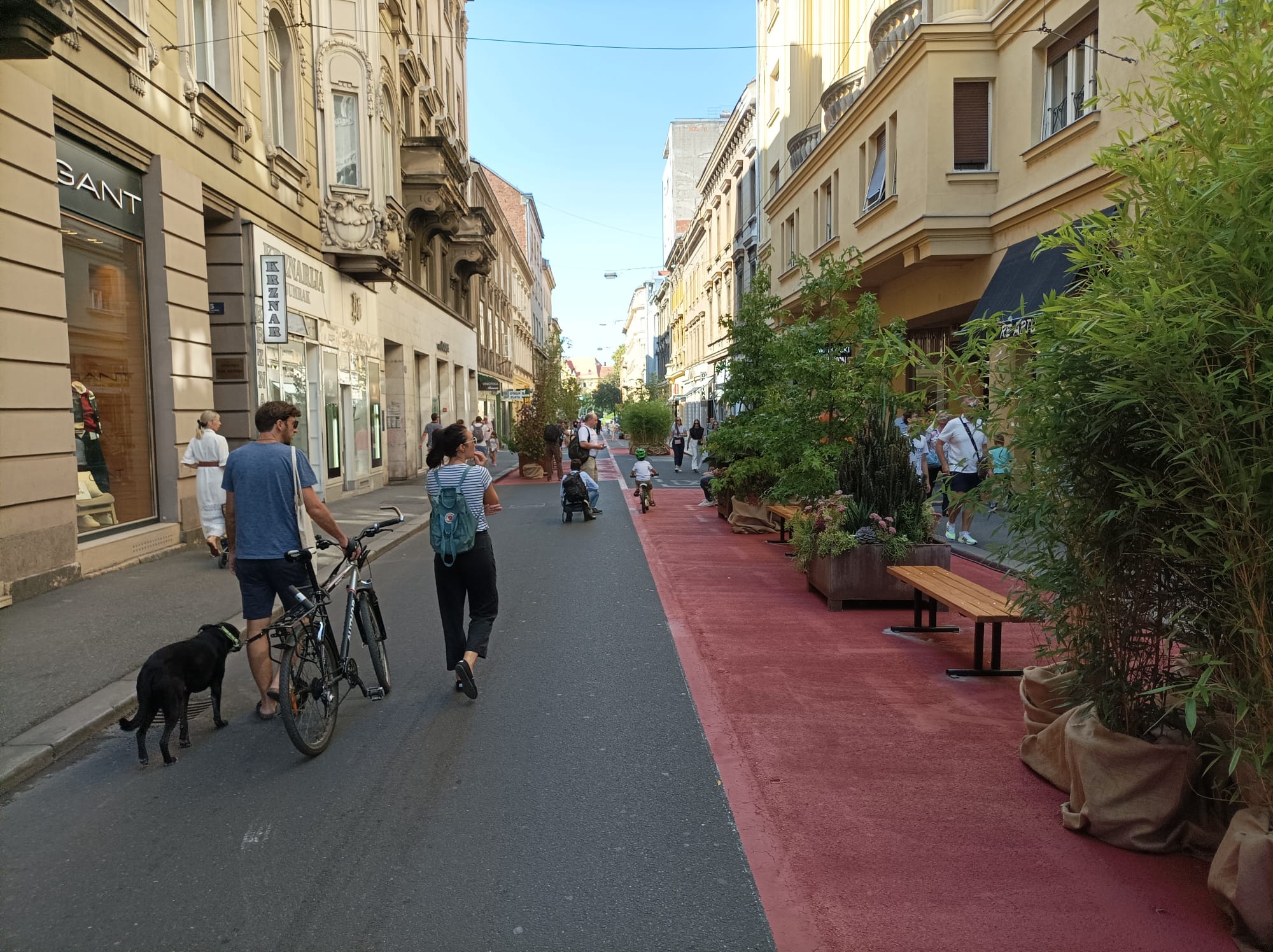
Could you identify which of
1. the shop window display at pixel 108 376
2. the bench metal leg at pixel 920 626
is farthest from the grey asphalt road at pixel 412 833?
the shop window display at pixel 108 376

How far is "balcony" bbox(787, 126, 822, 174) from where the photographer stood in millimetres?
24906

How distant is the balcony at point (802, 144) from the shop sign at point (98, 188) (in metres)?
17.5

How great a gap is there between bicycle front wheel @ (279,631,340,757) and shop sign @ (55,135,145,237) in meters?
6.88

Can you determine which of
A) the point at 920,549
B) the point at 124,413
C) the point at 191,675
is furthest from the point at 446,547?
the point at 124,413

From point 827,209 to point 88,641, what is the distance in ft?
65.3

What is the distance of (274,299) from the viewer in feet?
48.5

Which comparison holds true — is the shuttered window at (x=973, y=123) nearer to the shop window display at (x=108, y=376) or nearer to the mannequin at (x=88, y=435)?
the shop window display at (x=108, y=376)

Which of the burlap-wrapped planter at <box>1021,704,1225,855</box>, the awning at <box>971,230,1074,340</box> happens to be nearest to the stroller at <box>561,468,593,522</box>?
the awning at <box>971,230,1074,340</box>

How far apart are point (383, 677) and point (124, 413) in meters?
7.12

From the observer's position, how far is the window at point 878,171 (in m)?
17.8

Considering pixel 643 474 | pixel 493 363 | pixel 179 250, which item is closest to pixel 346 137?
pixel 179 250

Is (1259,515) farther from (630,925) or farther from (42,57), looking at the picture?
(42,57)

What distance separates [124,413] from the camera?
10992 millimetres

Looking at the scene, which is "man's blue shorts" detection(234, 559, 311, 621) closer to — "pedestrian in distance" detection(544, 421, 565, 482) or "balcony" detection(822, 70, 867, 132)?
"balcony" detection(822, 70, 867, 132)
